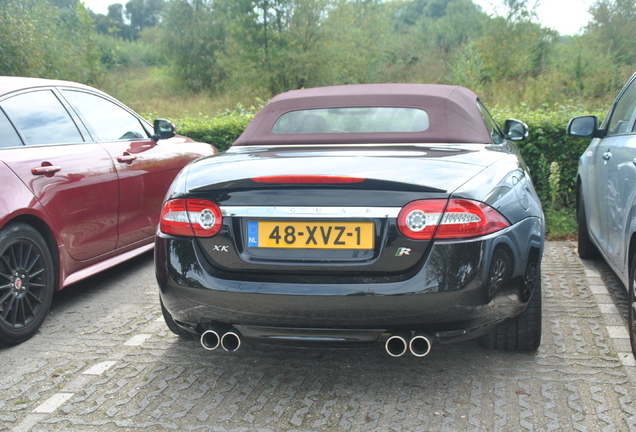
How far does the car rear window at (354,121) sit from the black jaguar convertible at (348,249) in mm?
732

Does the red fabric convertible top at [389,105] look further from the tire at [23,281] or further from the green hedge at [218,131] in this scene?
the green hedge at [218,131]

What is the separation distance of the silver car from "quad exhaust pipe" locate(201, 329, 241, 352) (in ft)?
6.53

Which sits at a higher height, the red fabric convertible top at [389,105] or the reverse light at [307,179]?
the red fabric convertible top at [389,105]

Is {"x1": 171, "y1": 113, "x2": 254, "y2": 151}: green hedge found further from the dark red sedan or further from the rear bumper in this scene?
the rear bumper

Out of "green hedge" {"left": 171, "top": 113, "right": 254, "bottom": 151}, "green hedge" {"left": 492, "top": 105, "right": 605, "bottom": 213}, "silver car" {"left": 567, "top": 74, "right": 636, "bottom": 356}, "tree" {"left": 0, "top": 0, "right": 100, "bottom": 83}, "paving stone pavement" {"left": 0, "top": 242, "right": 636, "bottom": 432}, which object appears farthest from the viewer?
"tree" {"left": 0, "top": 0, "right": 100, "bottom": 83}

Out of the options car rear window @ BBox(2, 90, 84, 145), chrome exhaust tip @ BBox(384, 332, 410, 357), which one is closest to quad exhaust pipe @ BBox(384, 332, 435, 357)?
chrome exhaust tip @ BBox(384, 332, 410, 357)

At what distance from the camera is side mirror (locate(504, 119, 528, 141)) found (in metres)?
4.40

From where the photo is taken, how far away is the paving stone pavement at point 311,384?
101 inches

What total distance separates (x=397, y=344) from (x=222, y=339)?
0.77 meters

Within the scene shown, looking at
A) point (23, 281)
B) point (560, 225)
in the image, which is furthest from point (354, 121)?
point (560, 225)

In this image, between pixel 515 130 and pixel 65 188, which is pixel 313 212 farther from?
pixel 515 130

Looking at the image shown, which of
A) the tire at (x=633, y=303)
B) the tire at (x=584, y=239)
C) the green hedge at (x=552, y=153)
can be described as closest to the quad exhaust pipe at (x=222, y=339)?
the tire at (x=633, y=303)

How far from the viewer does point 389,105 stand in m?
3.72

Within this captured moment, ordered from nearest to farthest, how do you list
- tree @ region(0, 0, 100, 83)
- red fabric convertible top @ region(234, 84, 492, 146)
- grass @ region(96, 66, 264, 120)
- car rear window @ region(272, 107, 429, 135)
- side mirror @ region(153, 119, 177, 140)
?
red fabric convertible top @ region(234, 84, 492, 146) → car rear window @ region(272, 107, 429, 135) → side mirror @ region(153, 119, 177, 140) → tree @ region(0, 0, 100, 83) → grass @ region(96, 66, 264, 120)
